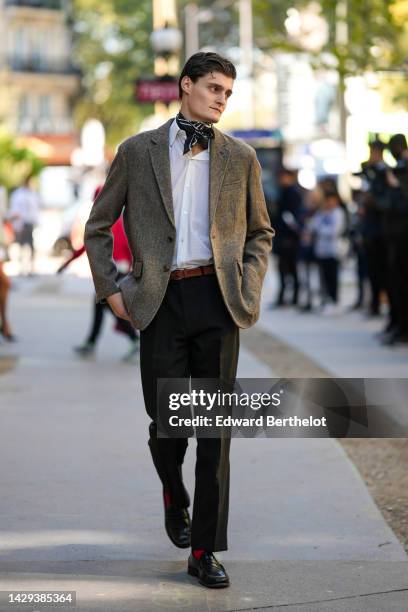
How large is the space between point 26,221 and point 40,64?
5682 centimetres

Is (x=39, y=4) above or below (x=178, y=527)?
below

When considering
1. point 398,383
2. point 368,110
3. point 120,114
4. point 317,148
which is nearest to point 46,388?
point 398,383

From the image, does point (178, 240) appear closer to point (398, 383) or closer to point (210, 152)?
point (210, 152)

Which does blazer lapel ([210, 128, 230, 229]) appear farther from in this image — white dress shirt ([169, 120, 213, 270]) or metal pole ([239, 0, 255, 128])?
metal pole ([239, 0, 255, 128])

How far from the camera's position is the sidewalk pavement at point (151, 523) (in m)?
5.18

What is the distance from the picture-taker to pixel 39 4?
80.6m

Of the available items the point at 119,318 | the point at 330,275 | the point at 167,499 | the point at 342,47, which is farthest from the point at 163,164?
the point at 330,275

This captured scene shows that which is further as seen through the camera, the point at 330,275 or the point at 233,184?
the point at 330,275

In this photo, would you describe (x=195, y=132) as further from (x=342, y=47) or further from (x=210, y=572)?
(x=342, y=47)

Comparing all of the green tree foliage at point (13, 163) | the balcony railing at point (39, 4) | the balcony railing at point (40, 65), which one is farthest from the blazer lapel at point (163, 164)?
the balcony railing at point (39, 4)

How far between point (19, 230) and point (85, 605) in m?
21.4

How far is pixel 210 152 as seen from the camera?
533 centimetres

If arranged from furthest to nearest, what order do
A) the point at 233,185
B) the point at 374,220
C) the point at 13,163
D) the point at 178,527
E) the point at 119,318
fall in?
the point at 13,163, the point at 374,220, the point at 119,318, the point at 178,527, the point at 233,185

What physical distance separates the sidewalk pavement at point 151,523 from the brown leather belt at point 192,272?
3.62ft
